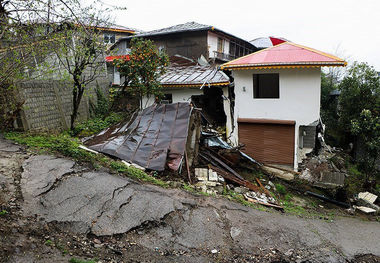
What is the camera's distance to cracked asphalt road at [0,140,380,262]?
5.00m

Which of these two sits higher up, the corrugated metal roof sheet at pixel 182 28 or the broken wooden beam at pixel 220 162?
the corrugated metal roof sheet at pixel 182 28

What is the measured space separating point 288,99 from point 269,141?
6.68 ft

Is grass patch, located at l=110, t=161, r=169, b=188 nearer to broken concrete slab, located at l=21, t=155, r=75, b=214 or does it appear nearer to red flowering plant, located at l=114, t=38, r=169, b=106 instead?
broken concrete slab, located at l=21, t=155, r=75, b=214

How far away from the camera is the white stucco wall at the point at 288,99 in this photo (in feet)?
36.8

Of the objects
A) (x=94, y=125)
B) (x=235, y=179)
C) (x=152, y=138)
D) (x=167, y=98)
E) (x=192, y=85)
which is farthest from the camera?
(x=167, y=98)

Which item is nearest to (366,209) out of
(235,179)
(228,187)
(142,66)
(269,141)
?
(269,141)

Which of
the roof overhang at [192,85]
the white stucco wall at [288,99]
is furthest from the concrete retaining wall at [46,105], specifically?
the white stucco wall at [288,99]

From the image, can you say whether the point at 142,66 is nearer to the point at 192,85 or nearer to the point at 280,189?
the point at 192,85

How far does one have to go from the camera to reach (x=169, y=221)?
5.64m

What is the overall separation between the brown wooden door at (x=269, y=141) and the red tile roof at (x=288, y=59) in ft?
8.64

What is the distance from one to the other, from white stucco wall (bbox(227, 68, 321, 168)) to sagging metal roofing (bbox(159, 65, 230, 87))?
943 mm

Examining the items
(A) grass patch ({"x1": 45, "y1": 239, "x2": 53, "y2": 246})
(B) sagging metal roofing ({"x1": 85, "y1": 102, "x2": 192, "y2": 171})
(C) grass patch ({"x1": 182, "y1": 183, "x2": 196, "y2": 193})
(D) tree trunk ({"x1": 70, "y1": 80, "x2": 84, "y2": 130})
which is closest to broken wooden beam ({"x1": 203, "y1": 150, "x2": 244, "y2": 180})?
(B) sagging metal roofing ({"x1": 85, "y1": 102, "x2": 192, "y2": 171})

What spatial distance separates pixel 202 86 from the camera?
1238cm

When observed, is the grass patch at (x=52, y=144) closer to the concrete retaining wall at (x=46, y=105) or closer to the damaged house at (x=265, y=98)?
the concrete retaining wall at (x=46, y=105)
